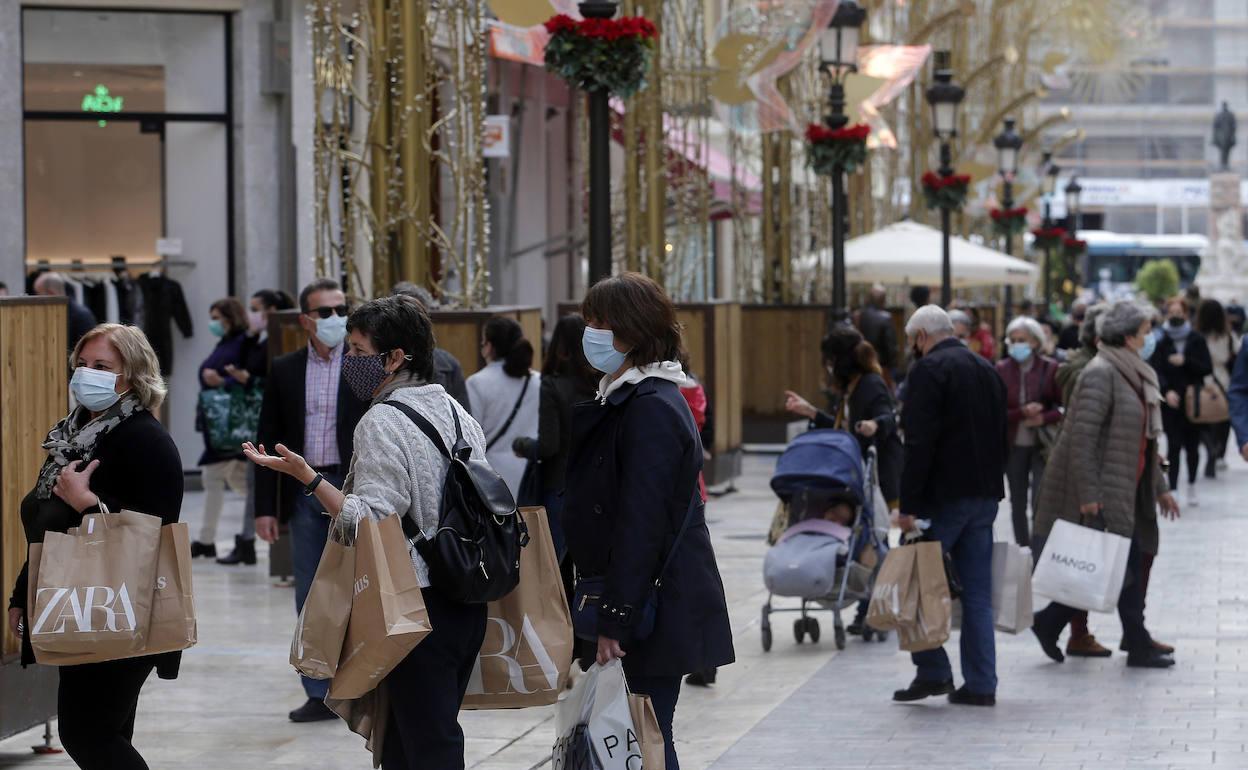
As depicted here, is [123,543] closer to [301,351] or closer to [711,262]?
[301,351]

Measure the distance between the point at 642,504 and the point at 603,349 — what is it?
482 mm

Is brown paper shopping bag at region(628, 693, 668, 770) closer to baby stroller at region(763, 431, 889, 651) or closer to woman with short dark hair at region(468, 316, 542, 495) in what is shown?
woman with short dark hair at region(468, 316, 542, 495)

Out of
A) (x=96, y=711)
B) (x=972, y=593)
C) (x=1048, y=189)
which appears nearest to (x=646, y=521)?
(x=96, y=711)

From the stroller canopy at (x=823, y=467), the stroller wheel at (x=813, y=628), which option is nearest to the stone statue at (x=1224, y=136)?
the stroller wheel at (x=813, y=628)

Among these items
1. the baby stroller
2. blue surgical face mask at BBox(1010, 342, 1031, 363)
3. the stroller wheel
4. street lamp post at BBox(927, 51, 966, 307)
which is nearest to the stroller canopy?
the baby stroller

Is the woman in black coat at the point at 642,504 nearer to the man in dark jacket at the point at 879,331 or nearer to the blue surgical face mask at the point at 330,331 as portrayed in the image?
the blue surgical face mask at the point at 330,331

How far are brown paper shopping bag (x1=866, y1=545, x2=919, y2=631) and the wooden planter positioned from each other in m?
3.63

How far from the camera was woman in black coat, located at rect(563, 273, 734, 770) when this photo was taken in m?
5.64

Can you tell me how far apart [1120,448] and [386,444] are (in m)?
5.46

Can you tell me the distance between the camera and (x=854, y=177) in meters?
35.1

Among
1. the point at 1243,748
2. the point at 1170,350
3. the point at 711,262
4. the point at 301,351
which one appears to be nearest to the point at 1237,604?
the point at 1243,748

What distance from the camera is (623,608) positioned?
5605 mm

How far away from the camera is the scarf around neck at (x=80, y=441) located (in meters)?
6.15

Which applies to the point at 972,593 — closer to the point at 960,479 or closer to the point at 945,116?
the point at 960,479
